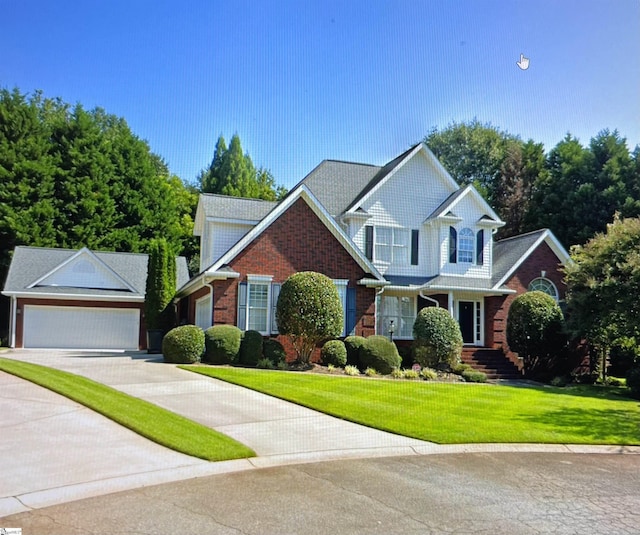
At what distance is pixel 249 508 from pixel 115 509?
1.24 m

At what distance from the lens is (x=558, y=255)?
24938 mm

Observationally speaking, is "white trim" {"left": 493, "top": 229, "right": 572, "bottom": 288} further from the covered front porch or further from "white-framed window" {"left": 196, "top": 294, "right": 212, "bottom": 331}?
"white-framed window" {"left": 196, "top": 294, "right": 212, "bottom": 331}

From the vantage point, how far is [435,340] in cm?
1909

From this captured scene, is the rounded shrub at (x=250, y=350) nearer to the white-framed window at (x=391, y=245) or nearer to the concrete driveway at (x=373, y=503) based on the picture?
the white-framed window at (x=391, y=245)

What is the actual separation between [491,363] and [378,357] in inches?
231

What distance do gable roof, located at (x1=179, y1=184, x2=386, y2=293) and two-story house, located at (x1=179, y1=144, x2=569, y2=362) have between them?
0.05 m

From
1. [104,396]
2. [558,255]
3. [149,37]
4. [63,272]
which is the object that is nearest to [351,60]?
[149,37]

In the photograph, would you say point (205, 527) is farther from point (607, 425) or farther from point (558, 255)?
point (558, 255)

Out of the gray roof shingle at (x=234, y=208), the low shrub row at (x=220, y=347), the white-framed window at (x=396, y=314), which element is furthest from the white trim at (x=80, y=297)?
the white-framed window at (x=396, y=314)

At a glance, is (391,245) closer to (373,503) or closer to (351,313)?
(351,313)

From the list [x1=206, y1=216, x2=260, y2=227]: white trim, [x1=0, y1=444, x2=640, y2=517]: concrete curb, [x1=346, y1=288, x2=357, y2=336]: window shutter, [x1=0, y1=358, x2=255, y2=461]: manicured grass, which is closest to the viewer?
[x1=0, y1=444, x2=640, y2=517]: concrete curb

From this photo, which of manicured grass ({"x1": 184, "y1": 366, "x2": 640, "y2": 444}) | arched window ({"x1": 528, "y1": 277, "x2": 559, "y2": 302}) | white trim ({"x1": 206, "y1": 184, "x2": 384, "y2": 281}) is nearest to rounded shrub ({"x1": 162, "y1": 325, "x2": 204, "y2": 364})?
manicured grass ({"x1": 184, "y1": 366, "x2": 640, "y2": 444})

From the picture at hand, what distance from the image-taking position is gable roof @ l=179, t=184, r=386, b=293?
19.1 m

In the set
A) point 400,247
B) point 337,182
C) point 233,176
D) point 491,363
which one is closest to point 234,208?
point 337,182
